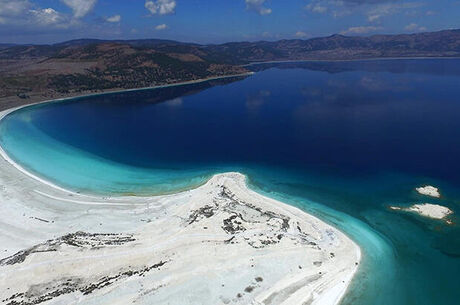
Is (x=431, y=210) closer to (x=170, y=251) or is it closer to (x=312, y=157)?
(x=312, y=157)

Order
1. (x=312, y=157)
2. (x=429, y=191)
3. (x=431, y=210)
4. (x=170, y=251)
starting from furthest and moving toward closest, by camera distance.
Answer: (x=312, y=157) < (x=429, y=191) < (x=431, y=210) < (x=170, y=251)

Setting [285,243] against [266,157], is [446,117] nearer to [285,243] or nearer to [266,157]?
[266,157]

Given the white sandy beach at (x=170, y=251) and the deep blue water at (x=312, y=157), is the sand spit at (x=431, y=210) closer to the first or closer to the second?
the deep blue water at (x=312, y=157)

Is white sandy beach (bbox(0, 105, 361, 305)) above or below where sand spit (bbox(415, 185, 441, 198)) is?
above

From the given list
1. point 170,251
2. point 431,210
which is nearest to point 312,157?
point 431,210

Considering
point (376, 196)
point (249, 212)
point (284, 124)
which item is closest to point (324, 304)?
point (249, 212)

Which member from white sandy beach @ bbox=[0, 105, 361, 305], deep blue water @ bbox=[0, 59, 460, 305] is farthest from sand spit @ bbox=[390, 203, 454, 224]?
white sandy beach @ bbox=[0, 105, 361, 305]

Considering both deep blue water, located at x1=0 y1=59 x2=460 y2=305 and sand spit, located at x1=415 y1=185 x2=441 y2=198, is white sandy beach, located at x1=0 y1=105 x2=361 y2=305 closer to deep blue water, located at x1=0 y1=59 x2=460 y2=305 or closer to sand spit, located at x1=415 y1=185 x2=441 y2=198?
deep blue water, located at x1=0 y1=59 x2=460 y2=305
